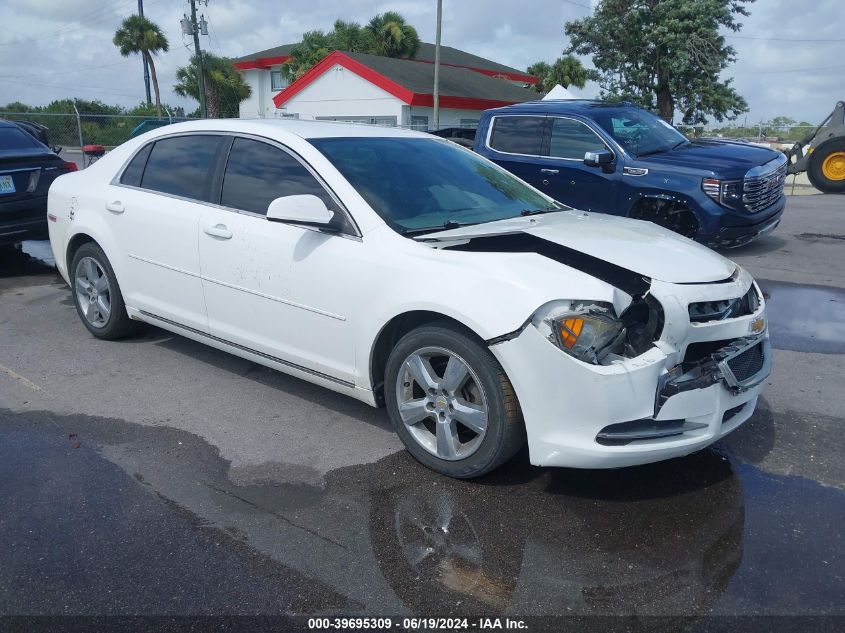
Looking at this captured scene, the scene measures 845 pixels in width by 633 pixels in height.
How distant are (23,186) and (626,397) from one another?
23.8 feet

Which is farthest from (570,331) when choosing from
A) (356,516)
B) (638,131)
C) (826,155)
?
(826,155)

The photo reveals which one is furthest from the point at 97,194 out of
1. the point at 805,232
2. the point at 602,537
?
the point at 805,232

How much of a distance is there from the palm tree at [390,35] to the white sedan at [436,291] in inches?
1552

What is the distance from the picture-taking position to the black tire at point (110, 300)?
5.26 metres

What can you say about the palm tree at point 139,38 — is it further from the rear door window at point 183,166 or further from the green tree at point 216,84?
the rear door window at point 183,166

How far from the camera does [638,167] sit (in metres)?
8.39

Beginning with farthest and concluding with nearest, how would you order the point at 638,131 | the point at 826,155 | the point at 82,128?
1. the point at 82,128
2. the point at 826,155
3. the point at 638,131

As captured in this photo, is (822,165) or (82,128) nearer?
(822,165)

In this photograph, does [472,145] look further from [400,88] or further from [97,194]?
[400,88]

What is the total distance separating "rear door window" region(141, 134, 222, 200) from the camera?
464 centimetres

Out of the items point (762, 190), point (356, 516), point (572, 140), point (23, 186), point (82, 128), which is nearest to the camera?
point (356, 516)

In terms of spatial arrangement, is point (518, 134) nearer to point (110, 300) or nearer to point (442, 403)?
point (110, 300)

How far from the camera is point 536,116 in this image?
9305 mm

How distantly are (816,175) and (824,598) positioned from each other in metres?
14.6
